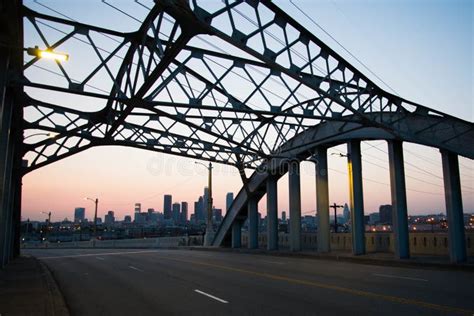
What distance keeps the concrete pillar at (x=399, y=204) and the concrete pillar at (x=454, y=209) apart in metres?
2.49

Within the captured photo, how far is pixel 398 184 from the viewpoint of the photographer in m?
24.4

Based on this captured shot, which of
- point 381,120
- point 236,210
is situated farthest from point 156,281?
point 236,210

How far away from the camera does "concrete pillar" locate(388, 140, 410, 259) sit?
77.7 feet

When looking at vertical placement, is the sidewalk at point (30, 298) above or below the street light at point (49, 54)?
below

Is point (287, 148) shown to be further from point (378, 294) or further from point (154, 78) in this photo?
point (378, 294)

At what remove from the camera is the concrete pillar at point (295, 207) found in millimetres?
32562

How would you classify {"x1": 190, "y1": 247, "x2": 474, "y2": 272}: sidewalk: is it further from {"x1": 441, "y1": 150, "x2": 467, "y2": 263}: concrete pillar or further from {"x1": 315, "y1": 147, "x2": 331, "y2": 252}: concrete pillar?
{"x1": 315, "y1": 147, "x2": 331, "y2": 252}: concrete pillar

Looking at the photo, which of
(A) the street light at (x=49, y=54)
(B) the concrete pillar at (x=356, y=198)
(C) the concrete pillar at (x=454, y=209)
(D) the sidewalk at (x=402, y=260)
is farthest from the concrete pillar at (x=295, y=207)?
(A) the street light at (x=49, y=54)

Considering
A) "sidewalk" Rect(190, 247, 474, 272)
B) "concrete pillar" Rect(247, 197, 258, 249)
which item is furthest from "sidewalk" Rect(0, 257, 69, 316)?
"concrete pillar" Rect(247, 197, 258, 249)

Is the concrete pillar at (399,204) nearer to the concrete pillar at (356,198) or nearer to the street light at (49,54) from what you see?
the concrete pillar at (356,198)

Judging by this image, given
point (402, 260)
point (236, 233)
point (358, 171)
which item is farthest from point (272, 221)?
point (402, 260)

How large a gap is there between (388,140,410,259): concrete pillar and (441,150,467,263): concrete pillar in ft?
8.17

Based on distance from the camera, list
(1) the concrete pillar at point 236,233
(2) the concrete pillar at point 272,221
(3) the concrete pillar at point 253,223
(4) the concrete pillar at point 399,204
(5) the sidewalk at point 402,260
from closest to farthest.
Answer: (5) the sidewalk at point 402,260 < (4) the concrete pillar at point 399,204 < (2) the concrete pillar at point 272,221 < (3) the concrete pillar at point 253,223 < (1) the concrete pillar at point 236,233

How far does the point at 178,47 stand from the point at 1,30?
6300 millimetres
